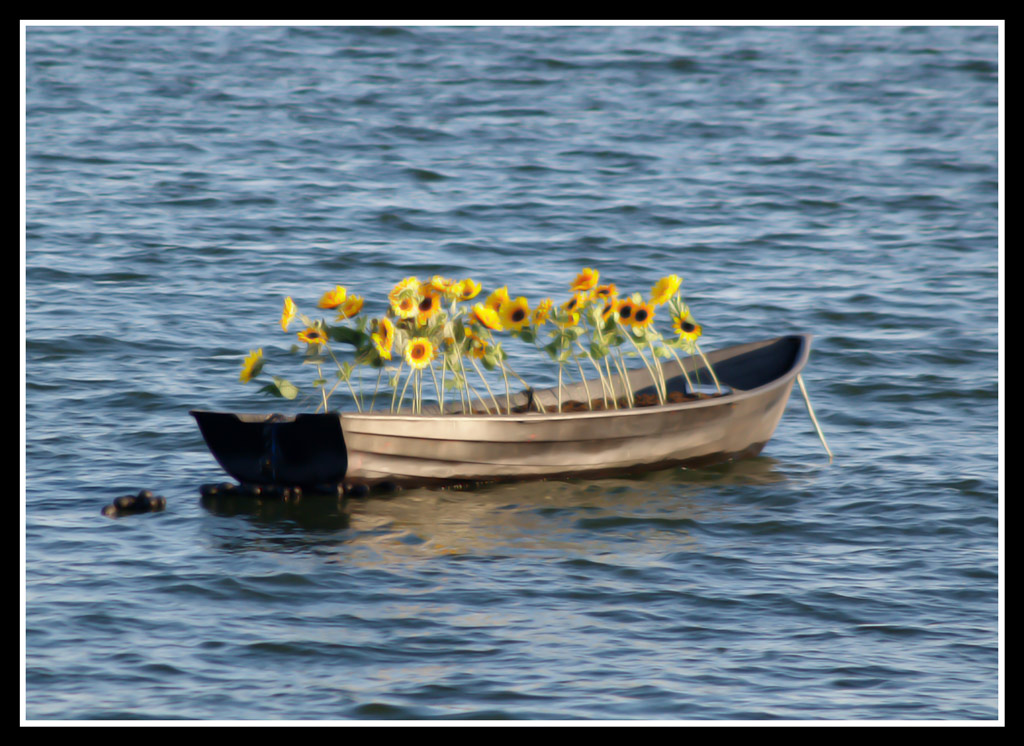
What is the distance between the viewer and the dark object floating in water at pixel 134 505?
Result: 9.70 m

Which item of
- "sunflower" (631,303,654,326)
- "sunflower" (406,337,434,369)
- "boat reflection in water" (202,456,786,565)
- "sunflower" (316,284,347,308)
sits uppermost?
"sunflower" (316,284,347,308)

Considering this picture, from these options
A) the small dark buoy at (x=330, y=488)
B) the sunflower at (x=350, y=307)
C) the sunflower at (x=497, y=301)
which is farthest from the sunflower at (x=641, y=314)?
the small dark buoy at (x=330, y=488)

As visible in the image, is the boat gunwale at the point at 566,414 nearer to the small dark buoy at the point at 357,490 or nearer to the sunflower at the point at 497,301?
the small dark buoy at the point at 357,490

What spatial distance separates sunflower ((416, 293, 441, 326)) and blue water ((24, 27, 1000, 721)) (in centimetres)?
138

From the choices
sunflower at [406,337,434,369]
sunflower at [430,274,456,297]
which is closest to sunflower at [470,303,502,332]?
sunflower at [430,274,456,297]

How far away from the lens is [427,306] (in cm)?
996

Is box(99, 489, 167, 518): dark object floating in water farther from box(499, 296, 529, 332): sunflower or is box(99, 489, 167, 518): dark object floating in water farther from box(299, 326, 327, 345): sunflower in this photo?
box(499, 296, 529, 332): sunflower

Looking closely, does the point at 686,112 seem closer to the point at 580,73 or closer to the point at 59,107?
the point at 580,73

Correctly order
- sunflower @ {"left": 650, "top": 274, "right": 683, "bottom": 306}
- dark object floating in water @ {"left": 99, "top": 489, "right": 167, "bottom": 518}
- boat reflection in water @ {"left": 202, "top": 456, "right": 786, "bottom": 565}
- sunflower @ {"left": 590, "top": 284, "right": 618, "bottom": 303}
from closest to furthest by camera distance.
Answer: boat reflection in water @ {"left": 202, "top": 456, "right": 786, "bottom": 565} → dark object floating in water @ {"left": 99, "top": 489, "right": 167, "bottom": 518} → sunflower @ {"left": 650, "top": 274, "right": 683, "bottom": 306} → sunflower @ {"left": 590, "top": 284, "right": 618, "bottom": 303}

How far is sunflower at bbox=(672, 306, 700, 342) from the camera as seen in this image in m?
10.7

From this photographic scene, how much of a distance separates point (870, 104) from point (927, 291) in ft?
37.4

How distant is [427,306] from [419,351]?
1.15ft

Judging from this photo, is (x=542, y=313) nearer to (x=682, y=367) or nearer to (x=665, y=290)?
(x=665, y=290)

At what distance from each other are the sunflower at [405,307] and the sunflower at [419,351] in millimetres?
207
